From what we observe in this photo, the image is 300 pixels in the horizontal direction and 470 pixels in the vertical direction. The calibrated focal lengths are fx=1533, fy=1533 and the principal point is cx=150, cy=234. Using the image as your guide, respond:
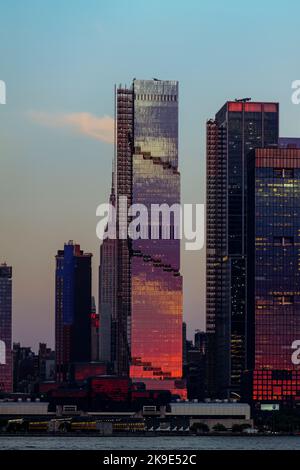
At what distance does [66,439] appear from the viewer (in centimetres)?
19838

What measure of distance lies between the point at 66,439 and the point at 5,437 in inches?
312

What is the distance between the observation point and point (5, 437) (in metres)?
199
